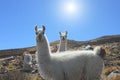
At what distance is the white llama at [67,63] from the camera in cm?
977

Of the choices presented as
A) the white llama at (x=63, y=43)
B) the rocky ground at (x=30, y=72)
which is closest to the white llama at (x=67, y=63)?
the rocky ground at (x=30, y=72)

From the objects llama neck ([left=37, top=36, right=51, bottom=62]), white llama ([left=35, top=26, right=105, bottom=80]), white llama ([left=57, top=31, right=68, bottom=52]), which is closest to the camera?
white llama ([left=35, top=26, right=105, bottom=80])

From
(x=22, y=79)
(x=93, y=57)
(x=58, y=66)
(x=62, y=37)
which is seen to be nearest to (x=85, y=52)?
(x=93, y=57)

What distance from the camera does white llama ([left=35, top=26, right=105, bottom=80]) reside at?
32.1ft

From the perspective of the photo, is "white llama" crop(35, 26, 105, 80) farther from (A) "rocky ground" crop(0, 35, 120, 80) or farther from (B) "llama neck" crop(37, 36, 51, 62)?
(A) "rocky ground" crop(0, 35, 120, 80)

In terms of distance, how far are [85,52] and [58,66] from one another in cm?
111

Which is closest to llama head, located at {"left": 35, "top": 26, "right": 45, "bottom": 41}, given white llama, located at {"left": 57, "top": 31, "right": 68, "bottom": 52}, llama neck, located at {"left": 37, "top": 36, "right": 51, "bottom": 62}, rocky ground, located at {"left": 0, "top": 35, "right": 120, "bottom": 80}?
llama neck, located at {"left": 37, "top": 36, "right": 51, "bottom": 62}

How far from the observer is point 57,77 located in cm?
966

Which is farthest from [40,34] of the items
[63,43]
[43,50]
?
[63,43]

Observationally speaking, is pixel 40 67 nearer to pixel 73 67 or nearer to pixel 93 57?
pixel 73 67

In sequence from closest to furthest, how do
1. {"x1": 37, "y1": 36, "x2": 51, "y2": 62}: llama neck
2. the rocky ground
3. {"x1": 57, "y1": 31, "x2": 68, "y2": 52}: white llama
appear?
{"x1": 37, "y1": 36, "x2": 51, "y2": 62}: llama neck, the rocky ground, {"x1": 57, "y1": 31, "x2": 68, "y2": 52}: white llama

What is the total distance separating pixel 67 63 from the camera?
33.0ft

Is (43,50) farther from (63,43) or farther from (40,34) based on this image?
(63,43)

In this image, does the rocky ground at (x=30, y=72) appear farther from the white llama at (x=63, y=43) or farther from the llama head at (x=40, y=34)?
the llama head at (x=40, y=34)
